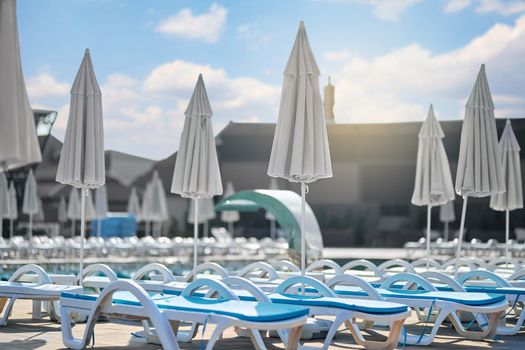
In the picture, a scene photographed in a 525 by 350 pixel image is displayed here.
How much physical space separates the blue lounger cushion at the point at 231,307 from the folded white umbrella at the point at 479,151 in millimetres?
4206

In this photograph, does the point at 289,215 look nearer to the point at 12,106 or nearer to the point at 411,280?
the point at 411,280

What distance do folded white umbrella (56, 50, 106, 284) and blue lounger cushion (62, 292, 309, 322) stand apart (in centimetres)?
232

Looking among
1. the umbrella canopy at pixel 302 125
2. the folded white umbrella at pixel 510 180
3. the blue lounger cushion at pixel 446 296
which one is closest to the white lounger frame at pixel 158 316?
the blue lounger cushion at pixel 446 296

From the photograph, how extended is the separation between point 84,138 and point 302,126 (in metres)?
2.46

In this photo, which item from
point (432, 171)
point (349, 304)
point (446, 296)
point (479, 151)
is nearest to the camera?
point (349, 304)

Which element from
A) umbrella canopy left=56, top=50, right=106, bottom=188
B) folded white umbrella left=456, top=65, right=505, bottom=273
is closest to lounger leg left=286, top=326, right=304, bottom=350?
umbrella canopy left=56, top=50, right=106, bottom=188

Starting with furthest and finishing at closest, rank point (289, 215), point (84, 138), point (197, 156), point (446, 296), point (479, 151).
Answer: point (289, 215)
point (479, 151)
point (197, 156)
point (84, 138)
point (446, 296)

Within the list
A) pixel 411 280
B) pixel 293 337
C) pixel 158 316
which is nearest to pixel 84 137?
pixel 158 316

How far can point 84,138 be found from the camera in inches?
332

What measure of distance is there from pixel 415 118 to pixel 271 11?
10.6 metres

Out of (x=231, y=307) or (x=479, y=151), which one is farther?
(x=479, y=151)

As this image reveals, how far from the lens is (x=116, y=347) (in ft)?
20.9

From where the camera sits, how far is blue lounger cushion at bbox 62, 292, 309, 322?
5211mm

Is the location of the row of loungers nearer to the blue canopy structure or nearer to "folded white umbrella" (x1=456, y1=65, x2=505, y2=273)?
"folded white umbrella" (x1=456, y1=65, x2=505, y2=273)
